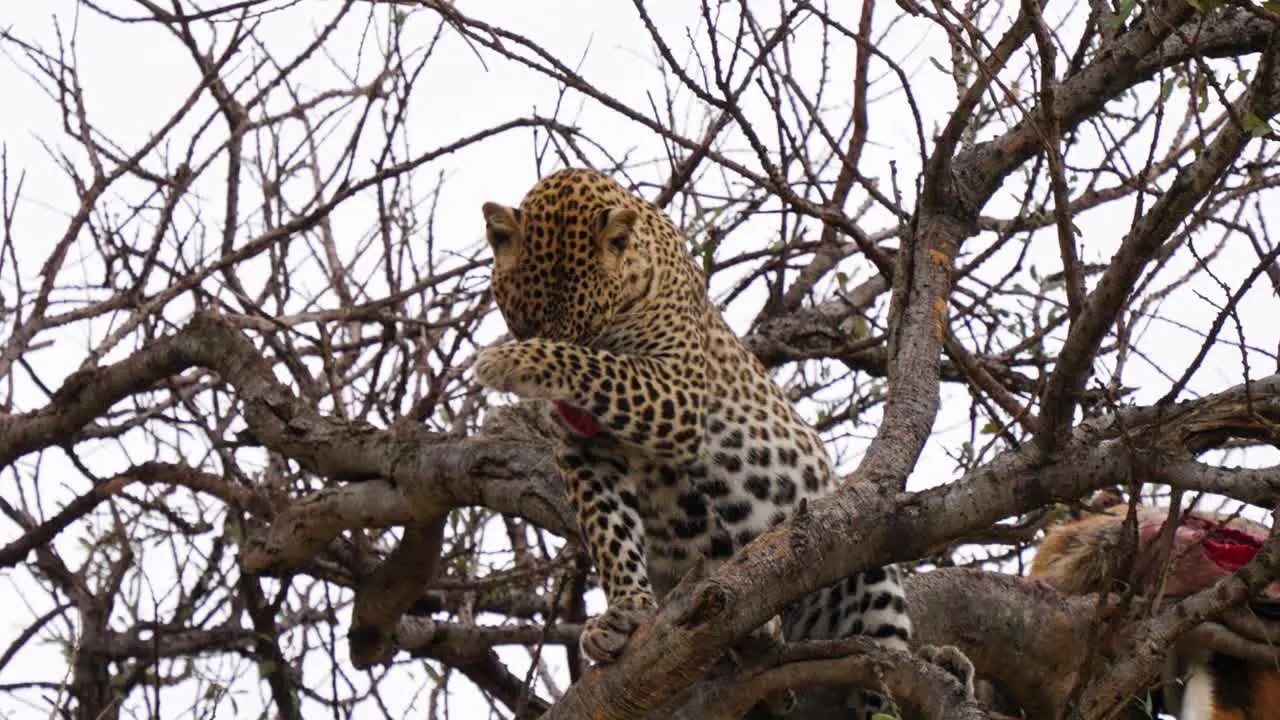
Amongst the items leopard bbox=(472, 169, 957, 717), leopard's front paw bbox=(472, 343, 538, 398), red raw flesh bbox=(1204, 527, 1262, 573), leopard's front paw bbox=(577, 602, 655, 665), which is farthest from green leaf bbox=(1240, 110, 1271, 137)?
red raw flesh bbox=(1204, 527, 1262, 573)

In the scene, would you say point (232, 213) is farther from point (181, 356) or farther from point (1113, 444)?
point (1113, 444)

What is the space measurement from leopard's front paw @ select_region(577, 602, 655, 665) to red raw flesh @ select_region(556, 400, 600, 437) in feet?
1.93

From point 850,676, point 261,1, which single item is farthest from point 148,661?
point 850,676

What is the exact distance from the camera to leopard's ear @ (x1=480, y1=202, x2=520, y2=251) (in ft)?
18.1

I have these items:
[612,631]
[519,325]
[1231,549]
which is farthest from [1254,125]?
[519,325]

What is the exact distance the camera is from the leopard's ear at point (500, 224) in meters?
5.51

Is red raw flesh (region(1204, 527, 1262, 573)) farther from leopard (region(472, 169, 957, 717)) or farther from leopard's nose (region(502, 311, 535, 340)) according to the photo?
leopard's nose (region(502, 311, 535, 340))

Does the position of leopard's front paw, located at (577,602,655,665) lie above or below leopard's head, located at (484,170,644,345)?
below

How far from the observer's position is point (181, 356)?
6.13 meters

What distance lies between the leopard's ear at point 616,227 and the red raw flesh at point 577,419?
28.9 inches

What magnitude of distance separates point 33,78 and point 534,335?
3.16m

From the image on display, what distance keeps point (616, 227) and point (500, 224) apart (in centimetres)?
39

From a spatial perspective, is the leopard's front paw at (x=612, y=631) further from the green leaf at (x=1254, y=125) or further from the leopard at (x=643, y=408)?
the green leaf at (x=1254, y=125)

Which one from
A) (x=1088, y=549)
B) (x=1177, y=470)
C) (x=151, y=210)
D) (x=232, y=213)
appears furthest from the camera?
(x=151, y=210)
